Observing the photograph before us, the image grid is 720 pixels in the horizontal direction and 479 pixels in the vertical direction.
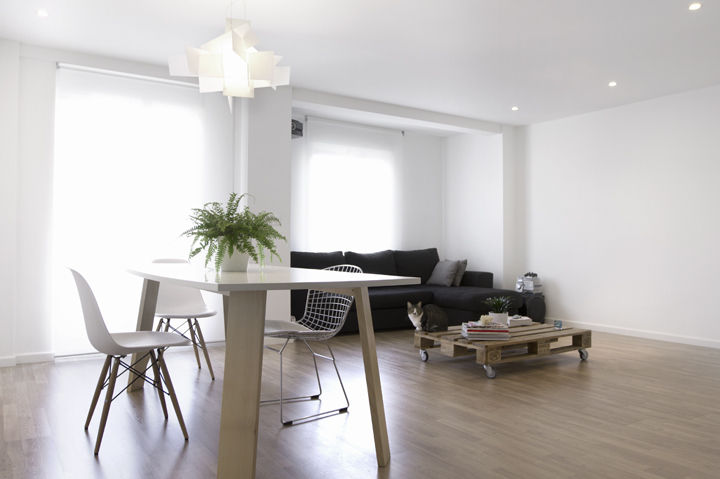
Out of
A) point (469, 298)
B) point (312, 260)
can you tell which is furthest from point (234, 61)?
point (469, 298)

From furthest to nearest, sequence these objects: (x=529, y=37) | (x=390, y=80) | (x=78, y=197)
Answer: (x=390, y=80), (x=78, y=197), (x=529, y=37)

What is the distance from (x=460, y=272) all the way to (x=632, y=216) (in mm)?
2202

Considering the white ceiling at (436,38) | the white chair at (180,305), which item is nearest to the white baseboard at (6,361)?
the white chair at (180,305)

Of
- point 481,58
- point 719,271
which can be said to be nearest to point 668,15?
point 481,58

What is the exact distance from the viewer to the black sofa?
6.04 m

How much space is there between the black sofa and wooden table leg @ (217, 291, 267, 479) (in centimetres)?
375

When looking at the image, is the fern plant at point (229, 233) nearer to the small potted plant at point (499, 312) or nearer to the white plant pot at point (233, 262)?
the white plant pot at point (233, 262)

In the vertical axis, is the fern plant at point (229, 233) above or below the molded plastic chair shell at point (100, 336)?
above

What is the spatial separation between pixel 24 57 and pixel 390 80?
3.18 metres

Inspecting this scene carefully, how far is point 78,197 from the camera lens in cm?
464

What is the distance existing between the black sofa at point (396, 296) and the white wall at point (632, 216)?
80 centimetres

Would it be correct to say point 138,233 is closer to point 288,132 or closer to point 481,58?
point 288,132

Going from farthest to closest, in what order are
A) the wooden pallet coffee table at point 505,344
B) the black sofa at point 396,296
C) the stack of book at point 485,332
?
the black sofa at point 396,296, the stack of book at point 485,332, the wooden pallet coffee table at point 505,344

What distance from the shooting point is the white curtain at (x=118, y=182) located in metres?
4.59
